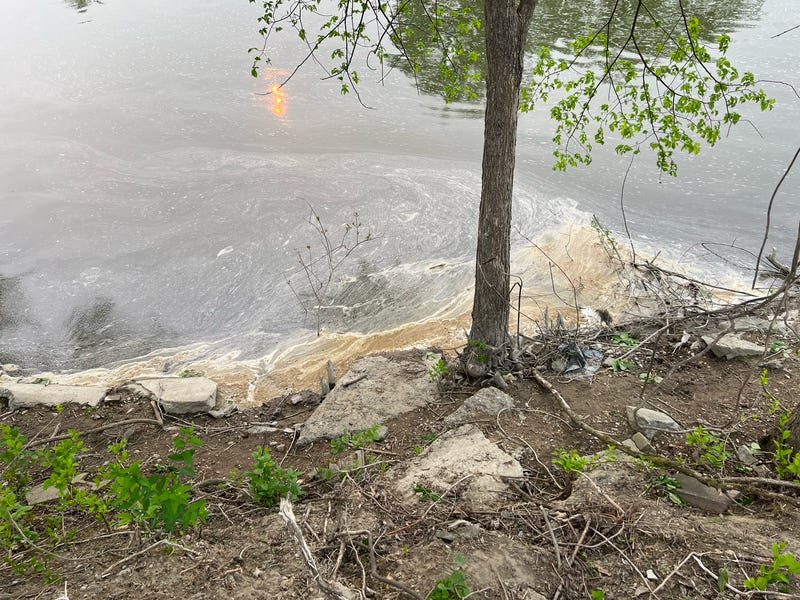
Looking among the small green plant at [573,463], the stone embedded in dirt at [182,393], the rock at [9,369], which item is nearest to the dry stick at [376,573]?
the small green plant at [573,463]

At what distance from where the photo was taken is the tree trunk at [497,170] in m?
3.10

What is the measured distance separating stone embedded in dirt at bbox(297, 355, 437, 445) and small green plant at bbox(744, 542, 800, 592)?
87.1 inches

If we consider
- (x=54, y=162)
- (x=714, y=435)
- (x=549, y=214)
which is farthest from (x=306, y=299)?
(x=54, y=162)

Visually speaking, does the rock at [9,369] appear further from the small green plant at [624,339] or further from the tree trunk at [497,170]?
the small green plant at [624,339]

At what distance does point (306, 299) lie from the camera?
227 inches

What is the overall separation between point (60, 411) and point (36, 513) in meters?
1.23

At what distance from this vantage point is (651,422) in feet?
10.1

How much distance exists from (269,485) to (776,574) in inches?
76.9

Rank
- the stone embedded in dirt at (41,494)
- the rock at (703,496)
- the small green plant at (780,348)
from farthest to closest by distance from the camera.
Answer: the small green plant at (780,348)
the stone embedded in dirt at (41,494)
the rock at (703,496)

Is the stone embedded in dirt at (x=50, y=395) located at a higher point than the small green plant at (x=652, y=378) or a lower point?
lower

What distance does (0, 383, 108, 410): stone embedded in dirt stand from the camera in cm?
427

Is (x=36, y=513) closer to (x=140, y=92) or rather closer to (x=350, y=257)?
(x=350, y=257)

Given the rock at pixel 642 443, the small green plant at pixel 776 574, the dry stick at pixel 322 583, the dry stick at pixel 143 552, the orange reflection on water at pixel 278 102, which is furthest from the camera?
the orange reflection on water at pixel 278 102

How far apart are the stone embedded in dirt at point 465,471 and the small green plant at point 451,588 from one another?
1.63 feet
